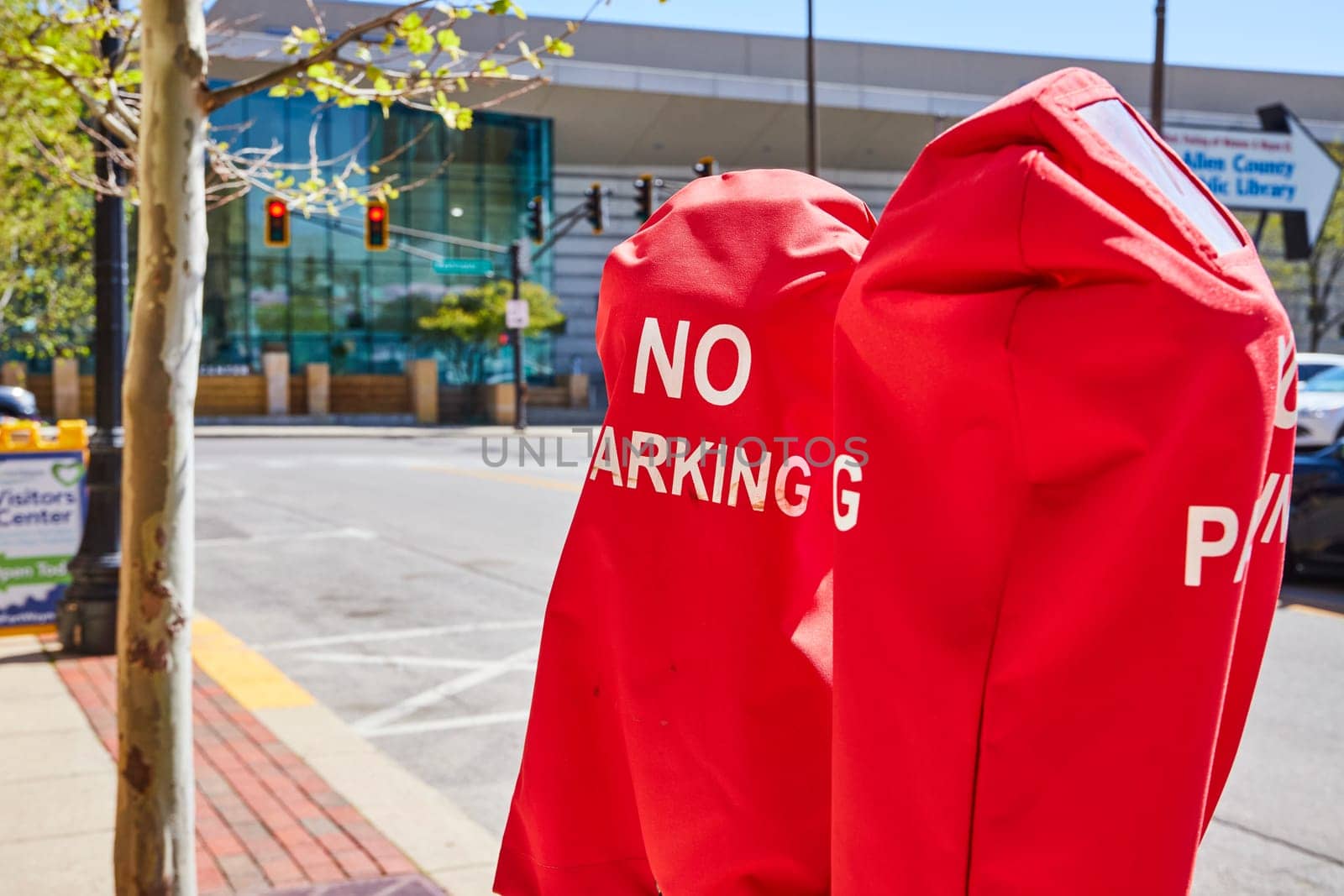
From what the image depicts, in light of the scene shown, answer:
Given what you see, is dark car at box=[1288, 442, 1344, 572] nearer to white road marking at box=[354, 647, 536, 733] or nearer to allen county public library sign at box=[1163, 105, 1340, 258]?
white road marking at box=[354, 647, 536, 733]

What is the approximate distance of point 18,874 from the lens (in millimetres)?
4211

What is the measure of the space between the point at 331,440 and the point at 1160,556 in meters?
35.1

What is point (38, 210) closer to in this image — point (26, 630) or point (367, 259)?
point (26, 630)

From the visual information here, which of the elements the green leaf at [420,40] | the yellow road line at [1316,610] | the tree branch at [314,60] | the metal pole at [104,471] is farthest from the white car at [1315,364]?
the tree branch at [314,60]

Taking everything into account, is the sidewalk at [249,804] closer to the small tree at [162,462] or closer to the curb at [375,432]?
the small tree at [162,462]

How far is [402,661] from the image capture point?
793cm

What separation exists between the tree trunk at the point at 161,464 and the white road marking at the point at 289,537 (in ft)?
33.0

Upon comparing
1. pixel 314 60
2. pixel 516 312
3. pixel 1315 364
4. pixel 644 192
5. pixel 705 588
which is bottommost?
pixel 705 588

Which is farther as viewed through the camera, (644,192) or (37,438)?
(644,192)

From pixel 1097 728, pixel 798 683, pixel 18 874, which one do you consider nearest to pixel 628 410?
pixel 798 683

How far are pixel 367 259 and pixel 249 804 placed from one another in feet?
153

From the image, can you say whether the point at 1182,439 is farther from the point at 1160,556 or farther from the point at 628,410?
the point at 628,410

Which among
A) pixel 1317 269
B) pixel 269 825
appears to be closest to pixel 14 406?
pixel 269 825

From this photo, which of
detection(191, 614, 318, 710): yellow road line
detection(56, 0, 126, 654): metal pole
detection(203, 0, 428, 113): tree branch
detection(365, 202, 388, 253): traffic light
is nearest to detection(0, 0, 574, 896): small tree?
detection(203, 0, 428, 113): tree branch
